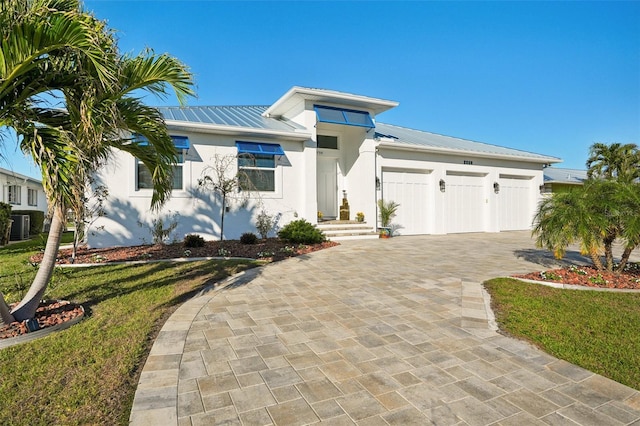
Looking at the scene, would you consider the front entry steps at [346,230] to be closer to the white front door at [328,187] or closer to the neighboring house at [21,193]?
the white front door at [328,187]

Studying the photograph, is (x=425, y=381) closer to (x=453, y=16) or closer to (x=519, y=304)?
(x=519, y=304)

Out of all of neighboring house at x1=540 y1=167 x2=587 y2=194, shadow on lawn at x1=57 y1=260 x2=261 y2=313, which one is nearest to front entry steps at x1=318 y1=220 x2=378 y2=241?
shadow on lawn at x1=57 y1=260 x2=261 y2=313

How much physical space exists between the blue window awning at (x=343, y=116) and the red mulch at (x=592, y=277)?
900 centimetres

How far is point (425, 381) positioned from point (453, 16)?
11787 millimetres

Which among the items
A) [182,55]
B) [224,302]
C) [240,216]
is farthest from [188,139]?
[224,302]

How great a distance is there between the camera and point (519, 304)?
4.91m

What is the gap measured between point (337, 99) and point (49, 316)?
1165 centimetres

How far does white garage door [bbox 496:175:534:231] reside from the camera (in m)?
17.5

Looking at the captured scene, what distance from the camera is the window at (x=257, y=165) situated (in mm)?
12234

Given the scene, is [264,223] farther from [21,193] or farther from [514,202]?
[21,193]

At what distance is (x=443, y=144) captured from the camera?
1697cm

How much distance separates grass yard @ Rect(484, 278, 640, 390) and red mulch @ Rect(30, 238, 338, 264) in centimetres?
584

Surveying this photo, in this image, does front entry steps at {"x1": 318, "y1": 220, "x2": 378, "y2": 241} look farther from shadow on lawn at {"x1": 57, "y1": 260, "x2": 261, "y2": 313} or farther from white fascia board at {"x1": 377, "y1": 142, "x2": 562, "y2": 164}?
shadow on lawn at {"x1": 57, "y1": 260, "x2": 261, "y2": 313}

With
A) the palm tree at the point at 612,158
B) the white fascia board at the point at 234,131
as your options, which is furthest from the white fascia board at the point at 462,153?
the palm tree at the point at 612,158
